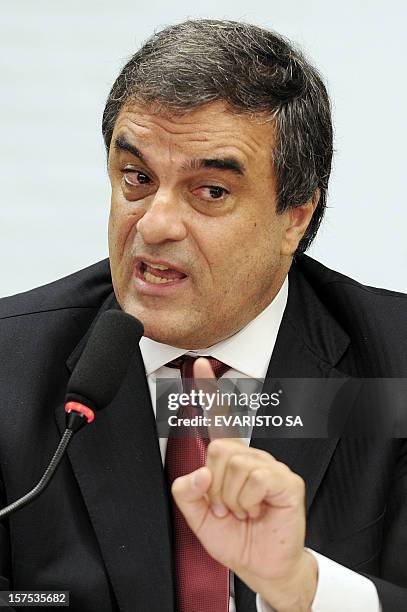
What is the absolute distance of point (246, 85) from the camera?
6.78 feet

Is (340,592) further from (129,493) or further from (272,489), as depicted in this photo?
(129,493)

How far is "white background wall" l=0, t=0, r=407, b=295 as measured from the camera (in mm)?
2811

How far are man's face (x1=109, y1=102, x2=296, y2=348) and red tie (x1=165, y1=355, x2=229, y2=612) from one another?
161 millimetres

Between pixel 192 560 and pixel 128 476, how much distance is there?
0.18 meters

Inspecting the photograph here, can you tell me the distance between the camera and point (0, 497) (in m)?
2.10

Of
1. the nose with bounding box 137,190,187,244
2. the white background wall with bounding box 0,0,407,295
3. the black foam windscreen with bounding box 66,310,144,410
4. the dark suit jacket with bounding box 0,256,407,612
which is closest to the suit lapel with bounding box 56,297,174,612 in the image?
the dark suit jacket with bounding box 0,256,407,612

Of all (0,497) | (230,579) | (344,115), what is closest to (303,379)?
(230,579)

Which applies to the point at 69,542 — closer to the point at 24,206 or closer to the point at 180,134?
the point at 180,134

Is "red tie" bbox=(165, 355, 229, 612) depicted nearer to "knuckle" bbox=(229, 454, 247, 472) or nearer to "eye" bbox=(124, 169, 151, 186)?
"eye" bbox=(124, 169, 151, 186)

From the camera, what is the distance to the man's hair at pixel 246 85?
80.5 inches

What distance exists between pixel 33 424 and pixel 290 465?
1.45 feet

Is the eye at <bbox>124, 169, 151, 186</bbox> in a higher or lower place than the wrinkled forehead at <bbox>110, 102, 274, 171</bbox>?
lower

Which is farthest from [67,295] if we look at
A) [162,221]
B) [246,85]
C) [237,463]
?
[237,463]

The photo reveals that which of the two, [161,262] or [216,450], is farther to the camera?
[161,262]
